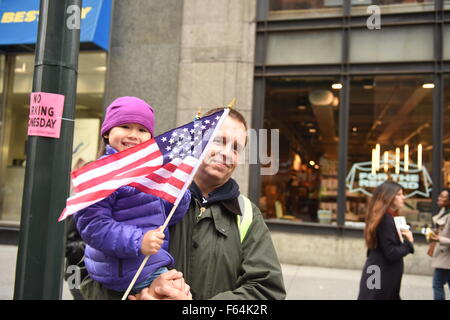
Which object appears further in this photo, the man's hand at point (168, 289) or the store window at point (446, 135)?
the store window at point (446, 135)

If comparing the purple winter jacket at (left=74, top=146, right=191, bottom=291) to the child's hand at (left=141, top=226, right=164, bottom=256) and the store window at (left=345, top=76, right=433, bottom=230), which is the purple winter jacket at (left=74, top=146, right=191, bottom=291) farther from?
the store window at (left=345, top=76, right=433, bottom=230)

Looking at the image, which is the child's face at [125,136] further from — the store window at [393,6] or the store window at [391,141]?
the store window at [393,6]

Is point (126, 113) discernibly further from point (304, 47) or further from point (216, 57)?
point (304, 47)

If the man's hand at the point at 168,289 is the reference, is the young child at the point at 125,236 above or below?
above

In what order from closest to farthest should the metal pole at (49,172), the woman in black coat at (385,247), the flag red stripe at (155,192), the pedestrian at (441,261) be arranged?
the flag red stripe at (155,192), the metal pole at (49,172), the woman in black coat at (385,247), the pedestrian at (441,261)

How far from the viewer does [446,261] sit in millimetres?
6176

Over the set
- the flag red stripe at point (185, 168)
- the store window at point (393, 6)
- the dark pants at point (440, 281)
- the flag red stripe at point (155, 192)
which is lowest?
the dark pants at point (440, 281)

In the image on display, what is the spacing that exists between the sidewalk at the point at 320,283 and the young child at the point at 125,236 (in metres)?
4.74

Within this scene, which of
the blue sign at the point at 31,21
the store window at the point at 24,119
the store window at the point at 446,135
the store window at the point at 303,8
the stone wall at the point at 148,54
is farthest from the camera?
the store window at the point at 24,119

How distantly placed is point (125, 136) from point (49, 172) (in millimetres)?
580

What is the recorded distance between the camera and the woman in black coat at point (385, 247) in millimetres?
4840

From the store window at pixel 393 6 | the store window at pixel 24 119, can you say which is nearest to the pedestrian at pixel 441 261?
the store window at pixel 393 6

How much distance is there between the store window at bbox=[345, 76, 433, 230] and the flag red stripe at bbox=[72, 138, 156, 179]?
8.05m
